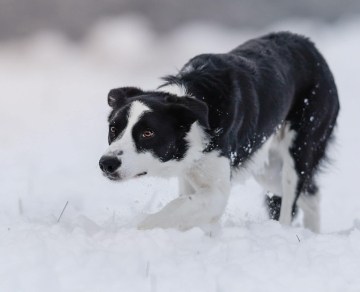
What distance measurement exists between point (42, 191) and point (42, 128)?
4162 mm

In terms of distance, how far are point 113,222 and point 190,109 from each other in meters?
1.10

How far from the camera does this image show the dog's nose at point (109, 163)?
3.23 metres

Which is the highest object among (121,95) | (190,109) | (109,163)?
(190,109)

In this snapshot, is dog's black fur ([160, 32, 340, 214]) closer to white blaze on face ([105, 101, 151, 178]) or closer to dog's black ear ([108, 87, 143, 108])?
dog's black ear ([108, 87, 143, 108])

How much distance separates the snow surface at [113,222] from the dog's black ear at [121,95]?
0.47m

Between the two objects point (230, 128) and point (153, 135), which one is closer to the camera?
point (153, 135)

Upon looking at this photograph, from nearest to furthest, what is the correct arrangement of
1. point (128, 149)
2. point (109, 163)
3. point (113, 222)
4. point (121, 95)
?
point (109, 163), point (128, 149), point (113, 222), point (121, 95)

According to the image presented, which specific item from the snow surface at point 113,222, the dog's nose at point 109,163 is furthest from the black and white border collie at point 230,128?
the snow surface at point 113,222

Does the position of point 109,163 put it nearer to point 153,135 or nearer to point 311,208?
point 153,135

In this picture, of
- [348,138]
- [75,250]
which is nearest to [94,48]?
[348,138]

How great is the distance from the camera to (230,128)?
3.96 meters

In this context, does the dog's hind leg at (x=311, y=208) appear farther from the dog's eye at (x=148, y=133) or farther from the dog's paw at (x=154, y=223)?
the dog's eye at (x=148, y=133)

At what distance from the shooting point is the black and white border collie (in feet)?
11.6

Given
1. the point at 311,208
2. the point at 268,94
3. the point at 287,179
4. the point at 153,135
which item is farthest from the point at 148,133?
the point at 311,208
